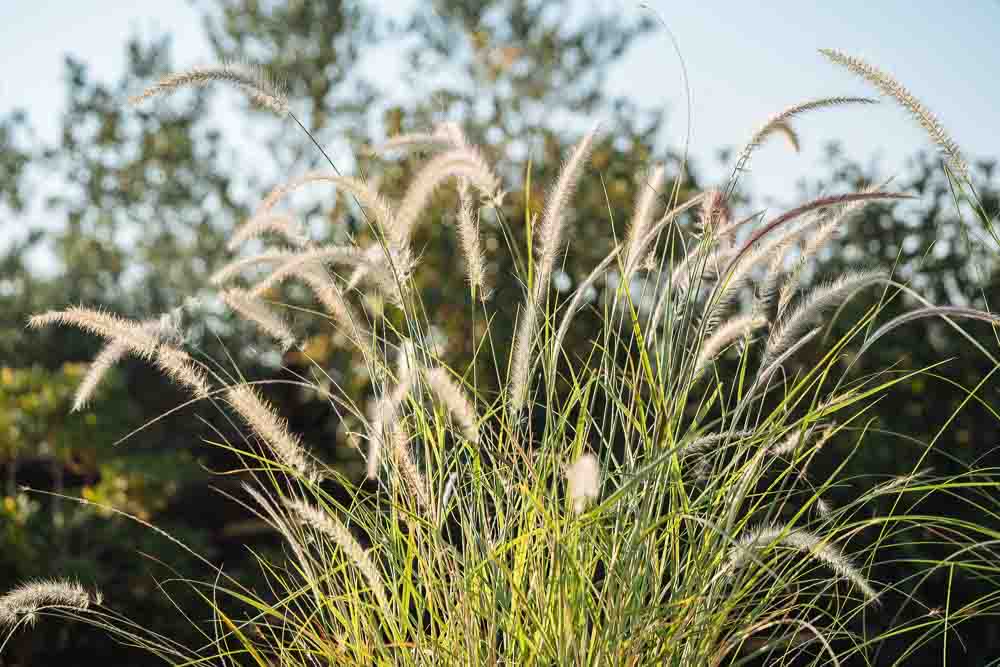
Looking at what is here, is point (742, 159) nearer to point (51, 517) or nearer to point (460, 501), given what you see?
point (460, 501)

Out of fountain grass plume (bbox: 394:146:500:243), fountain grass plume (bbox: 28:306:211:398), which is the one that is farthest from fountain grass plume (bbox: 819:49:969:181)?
fountain grass plume (bbox: 28:306:211:398)

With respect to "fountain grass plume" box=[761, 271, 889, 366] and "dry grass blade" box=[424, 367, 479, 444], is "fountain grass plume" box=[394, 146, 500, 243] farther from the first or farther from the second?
"fountain grass plume" box=[761, 271, 889, 366]

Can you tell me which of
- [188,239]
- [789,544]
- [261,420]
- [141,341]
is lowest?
[789,544]

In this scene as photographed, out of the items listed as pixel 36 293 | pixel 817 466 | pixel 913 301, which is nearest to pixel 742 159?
pixel 817 466

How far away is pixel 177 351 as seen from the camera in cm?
179

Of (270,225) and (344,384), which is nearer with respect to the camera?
(270,225)

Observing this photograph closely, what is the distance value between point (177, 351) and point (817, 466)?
2850 millimetres

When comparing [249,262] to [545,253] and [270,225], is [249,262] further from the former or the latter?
[545,253]

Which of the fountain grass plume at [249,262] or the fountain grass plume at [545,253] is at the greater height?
the fountain grass plume at [249,262]

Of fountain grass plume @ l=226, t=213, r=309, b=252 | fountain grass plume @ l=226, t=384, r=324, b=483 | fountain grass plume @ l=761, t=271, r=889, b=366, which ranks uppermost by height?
fountain grass plume @ l=226, t=213, r=309, b=252

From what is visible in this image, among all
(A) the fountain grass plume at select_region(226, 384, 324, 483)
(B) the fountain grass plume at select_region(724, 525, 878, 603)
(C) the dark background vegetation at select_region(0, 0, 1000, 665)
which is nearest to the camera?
(B) the fountain grass plume at select_region(724, 525, 878, 603)

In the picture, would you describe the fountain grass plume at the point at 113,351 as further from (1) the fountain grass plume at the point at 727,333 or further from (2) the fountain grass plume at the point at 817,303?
(2) the fountain grass plume at the point at 817,303

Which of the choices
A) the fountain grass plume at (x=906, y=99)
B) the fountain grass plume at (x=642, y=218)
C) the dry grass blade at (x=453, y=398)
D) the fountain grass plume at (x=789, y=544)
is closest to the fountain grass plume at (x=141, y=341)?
the dry grass blade at (x=453, y=398)

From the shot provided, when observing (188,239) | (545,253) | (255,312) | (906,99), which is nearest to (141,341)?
(255,312)
